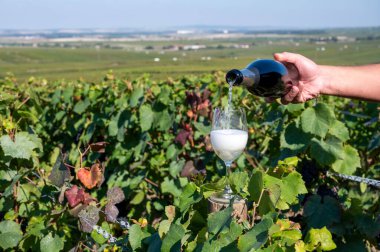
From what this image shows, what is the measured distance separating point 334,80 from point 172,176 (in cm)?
178

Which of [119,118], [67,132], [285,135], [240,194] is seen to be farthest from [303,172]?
[67,132]

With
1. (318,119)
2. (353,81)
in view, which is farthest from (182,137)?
(353,81)

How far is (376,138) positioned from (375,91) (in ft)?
4.19

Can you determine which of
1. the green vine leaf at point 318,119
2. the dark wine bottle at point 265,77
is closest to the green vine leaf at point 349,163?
the green vine leaf at point 318,119

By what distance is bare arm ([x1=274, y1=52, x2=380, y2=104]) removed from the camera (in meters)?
2.54

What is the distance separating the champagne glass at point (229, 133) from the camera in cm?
214

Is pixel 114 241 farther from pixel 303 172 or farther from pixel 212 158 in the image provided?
pixel 212 158

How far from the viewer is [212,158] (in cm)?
→ 386

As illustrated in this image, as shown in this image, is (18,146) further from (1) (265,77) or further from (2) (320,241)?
(2) (320,241)

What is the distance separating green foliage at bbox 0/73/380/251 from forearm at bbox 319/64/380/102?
25 centimetres

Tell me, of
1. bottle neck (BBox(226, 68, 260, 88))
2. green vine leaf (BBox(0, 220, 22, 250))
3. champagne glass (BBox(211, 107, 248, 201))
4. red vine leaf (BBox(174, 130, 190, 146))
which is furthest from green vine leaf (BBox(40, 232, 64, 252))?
red vine leaf (BBox(174, 130, 190, 146))

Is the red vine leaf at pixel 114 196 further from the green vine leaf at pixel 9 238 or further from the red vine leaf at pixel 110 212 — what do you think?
the green vine leaf at pixel 9 238

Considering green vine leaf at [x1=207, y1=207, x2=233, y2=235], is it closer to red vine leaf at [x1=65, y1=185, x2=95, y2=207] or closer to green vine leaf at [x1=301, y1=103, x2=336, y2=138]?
red vine leaf at [x1=65, y1=185, x2=95, y2=207]

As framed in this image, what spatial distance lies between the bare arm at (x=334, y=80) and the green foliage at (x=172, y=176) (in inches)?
9.9
